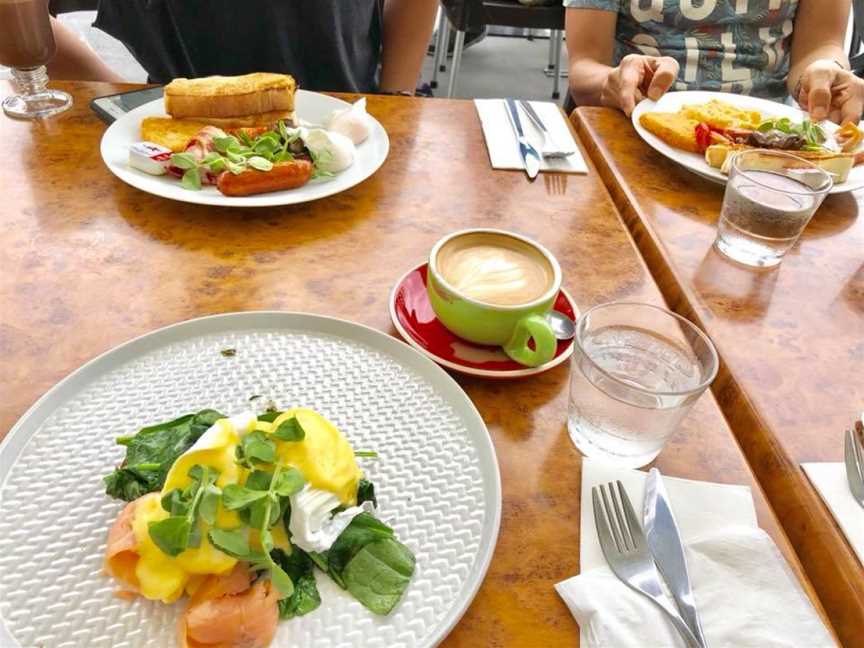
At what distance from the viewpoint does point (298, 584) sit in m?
0.44

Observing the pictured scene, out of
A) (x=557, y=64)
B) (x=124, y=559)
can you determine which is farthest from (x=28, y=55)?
(x=557, y=64)

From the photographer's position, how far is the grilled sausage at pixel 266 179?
2.80ft

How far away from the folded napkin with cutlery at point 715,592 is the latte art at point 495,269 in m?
0.22

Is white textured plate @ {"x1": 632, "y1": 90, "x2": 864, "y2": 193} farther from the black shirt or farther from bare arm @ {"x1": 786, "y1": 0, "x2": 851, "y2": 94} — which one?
the black shirt

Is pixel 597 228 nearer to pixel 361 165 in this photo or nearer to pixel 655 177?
pixel 655 177

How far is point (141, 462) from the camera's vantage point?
487 millimetres

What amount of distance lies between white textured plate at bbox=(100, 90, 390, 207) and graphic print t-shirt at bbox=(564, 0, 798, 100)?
81cm

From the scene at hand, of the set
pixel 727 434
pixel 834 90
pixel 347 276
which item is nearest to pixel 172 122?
pixel 347 276

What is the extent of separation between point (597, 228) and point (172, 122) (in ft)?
2.16

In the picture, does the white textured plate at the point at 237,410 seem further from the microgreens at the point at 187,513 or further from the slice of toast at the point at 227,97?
the slice of toast at the point at 227,97

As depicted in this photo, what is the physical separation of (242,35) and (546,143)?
2.41 ft

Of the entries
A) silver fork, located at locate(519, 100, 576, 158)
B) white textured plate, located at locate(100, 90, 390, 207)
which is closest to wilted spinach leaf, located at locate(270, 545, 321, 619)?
white textured plate, located at locate(100, 90, 390, 207)

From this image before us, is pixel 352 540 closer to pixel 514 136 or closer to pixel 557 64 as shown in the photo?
pixel 514 136

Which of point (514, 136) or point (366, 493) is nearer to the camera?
point (366, 493)
